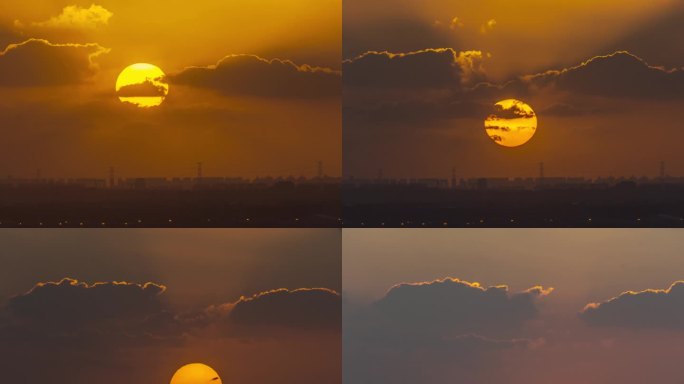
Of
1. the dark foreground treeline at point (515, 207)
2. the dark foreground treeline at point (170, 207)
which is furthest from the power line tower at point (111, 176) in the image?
the dark foreground treeline at point (515, 207)

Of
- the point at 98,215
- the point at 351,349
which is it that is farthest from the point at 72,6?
the point at 351,349

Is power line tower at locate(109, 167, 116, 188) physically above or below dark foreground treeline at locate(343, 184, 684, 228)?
above

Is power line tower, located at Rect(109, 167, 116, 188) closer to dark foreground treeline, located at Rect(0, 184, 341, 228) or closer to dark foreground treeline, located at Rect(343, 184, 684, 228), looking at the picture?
dark foreground treeline, located at Rect(0, 184, 341, 228)

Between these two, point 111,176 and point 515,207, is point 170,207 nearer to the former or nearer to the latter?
point 111,176

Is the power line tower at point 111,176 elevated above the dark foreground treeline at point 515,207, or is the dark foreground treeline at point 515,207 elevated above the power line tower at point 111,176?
the power line tower at point 111,176

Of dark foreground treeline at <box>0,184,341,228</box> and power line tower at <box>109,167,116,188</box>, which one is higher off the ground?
power line tower at <box>109,167,116,188</box>

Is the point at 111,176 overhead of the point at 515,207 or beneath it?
overhead

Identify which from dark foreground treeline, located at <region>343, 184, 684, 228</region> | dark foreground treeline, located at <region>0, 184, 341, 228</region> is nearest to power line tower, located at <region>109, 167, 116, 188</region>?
dark foreground treeline, located at <region>0, 184, 341, 228</region>

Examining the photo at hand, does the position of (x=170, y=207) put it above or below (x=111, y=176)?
below

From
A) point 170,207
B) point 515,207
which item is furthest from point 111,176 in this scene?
point 515,207

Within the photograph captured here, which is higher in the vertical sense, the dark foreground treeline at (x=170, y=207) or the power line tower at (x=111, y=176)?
the power line tower at (x=111, y=176)

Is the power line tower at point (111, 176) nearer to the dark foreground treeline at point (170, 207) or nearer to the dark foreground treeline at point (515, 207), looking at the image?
the dark foreground treeline at point (170, 207)
